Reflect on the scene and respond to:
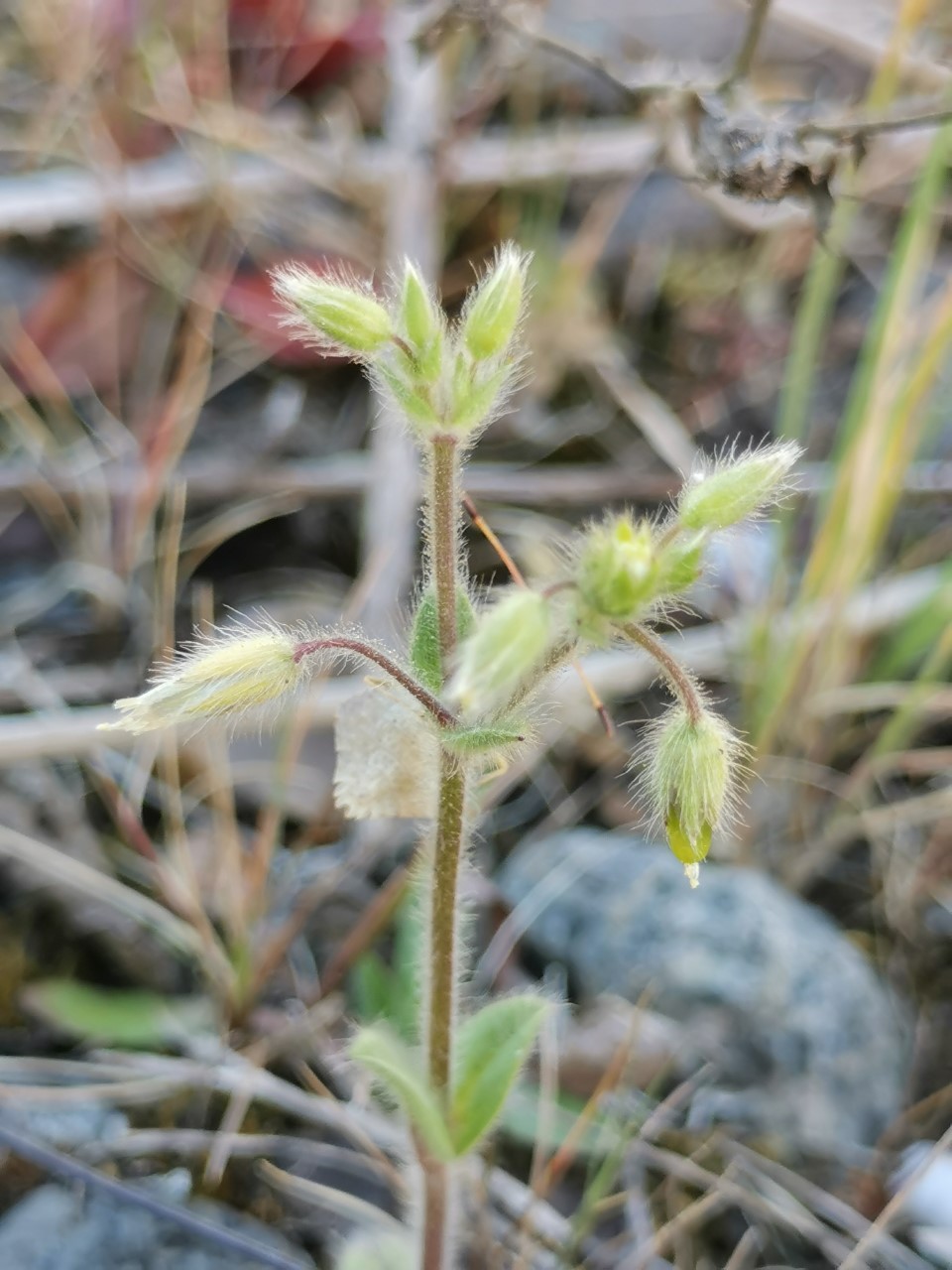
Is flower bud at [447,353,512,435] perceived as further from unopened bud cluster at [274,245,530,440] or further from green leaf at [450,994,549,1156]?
green leaf at [450,994,549,1156]

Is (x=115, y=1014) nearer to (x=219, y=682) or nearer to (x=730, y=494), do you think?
(x=219, y=682)

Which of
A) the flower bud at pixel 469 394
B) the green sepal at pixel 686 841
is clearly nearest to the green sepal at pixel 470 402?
the flower bud at pixel 469 394

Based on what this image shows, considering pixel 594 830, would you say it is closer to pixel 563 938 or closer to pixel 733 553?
pixel 563 938

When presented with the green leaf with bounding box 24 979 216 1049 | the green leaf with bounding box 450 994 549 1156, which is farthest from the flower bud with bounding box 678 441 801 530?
the green leaf with bounding box 24 979 216 1049

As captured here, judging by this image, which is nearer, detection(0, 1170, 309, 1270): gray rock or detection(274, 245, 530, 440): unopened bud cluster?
detection(274, 245, 530, 440): unopened bud cluster

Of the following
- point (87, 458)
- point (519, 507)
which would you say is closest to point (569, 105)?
point (519, 507)

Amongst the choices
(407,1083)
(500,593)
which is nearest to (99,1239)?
(407,1083)

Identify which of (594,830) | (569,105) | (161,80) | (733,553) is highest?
(569,105)
